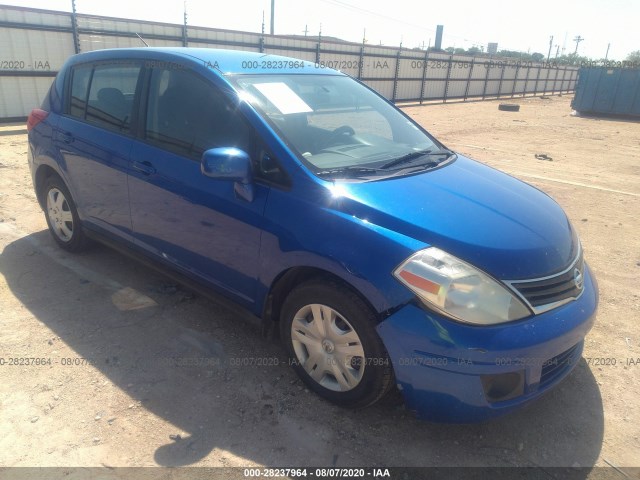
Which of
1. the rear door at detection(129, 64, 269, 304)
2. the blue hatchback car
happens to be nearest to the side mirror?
the blue hatchback car

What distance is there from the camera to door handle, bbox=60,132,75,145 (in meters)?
3.80

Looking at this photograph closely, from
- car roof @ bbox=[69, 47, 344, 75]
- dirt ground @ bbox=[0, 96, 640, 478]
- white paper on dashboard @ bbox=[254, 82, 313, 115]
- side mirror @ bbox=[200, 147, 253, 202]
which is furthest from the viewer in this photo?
car roof @ bbox=[69, 47, 344, 75]

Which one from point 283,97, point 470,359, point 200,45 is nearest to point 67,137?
point 283,97

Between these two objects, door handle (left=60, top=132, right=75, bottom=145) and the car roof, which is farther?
door handle (left=60, top=132, right=75, bottom=145)

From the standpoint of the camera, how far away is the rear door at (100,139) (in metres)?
3.40

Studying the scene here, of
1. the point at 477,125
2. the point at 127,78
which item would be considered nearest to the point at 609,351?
the point at 127,78

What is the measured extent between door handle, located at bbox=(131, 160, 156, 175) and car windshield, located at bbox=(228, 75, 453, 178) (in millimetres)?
804

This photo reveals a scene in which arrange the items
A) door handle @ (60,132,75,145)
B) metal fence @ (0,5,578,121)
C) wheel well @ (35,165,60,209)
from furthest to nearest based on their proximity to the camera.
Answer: metal fence @ (0,5,578,121)
wheel well @ (35,165,60,209)
door handle @ (60,132,75,145)

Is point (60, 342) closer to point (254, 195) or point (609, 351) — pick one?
point (254, 195)

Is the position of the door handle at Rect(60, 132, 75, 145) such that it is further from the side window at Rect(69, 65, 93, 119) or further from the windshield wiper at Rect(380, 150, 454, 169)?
the windshield wiper at Rect(380, 150, 454, 169)

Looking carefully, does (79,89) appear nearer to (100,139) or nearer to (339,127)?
(100,139)

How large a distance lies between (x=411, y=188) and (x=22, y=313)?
9.29 ft

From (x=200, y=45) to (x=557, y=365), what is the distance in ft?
47.3

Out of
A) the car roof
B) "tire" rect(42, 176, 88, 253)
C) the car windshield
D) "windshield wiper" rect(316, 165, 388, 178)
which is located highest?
the car roof
